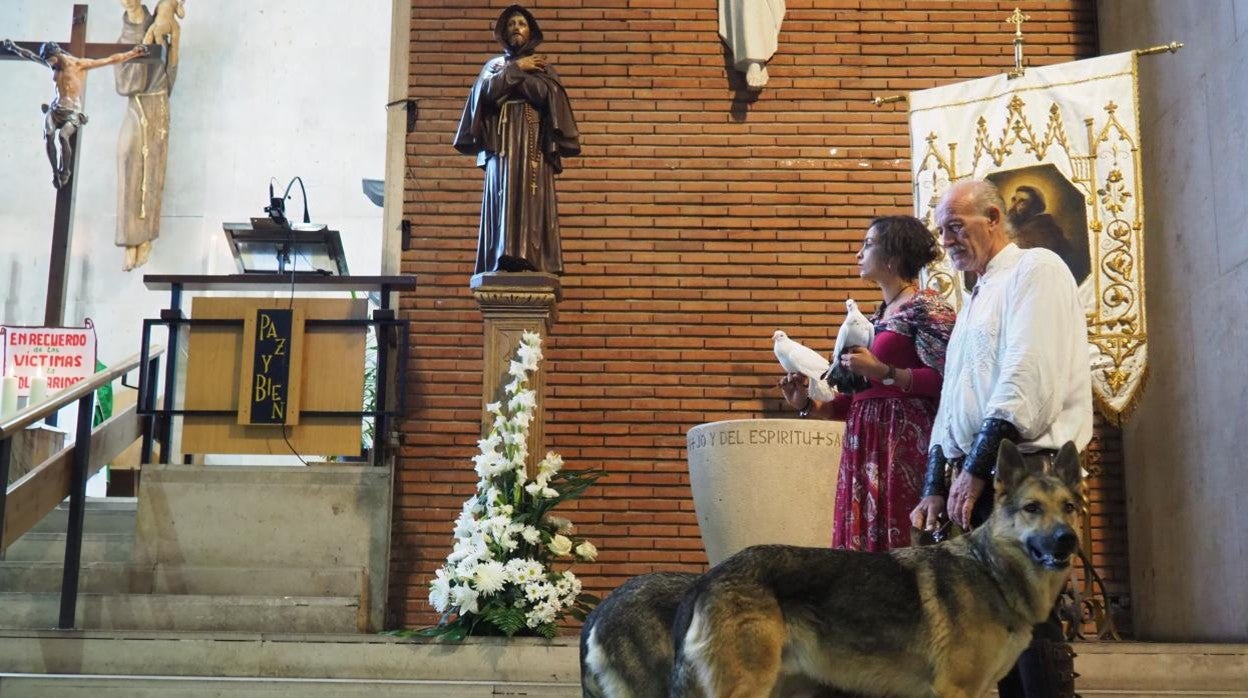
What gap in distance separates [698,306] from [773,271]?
466 mm

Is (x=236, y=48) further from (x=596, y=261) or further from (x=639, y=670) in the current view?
(x=639, y=670)

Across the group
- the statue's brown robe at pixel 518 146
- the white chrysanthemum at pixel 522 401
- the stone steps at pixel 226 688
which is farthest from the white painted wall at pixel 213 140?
the stone steps at pixel 226 688

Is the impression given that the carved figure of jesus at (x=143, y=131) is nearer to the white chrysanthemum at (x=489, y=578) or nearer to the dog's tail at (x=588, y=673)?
the white chrysanthemum at (x=489, y=578)

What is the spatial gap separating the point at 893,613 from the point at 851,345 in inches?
51.2

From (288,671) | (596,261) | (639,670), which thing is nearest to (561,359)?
(596,261)

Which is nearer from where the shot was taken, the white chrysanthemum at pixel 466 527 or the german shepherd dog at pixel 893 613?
the german shepherd dog at pixel 893 613

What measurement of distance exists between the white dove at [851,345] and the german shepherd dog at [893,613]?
96 centimetres

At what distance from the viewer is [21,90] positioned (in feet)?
34.1

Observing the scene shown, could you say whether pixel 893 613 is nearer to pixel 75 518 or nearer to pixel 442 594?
pixel 442 594

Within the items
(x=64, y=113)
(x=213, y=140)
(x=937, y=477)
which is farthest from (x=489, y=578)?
(x=213, y=140)

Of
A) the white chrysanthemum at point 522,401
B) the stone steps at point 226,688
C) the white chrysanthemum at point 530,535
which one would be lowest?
the stone steps at point 226,688

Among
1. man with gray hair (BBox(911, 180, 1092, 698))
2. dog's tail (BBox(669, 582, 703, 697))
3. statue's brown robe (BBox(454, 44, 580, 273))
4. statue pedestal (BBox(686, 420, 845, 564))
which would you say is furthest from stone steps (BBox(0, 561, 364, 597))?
man with gray hair (BBox(911, 180, 1092, 698))

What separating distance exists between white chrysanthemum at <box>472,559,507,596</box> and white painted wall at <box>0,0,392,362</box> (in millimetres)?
4944

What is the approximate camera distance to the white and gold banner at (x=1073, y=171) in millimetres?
6531
